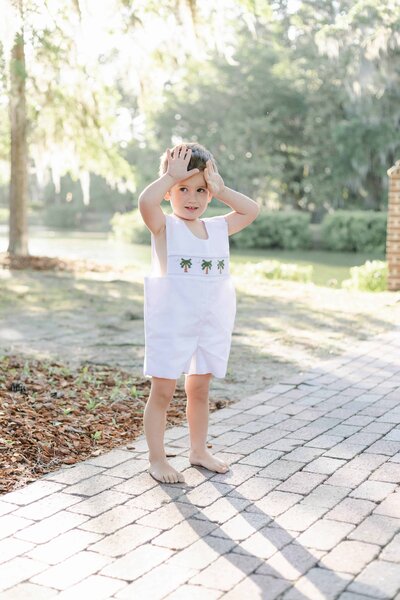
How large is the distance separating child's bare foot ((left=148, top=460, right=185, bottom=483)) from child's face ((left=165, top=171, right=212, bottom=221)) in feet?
3.70

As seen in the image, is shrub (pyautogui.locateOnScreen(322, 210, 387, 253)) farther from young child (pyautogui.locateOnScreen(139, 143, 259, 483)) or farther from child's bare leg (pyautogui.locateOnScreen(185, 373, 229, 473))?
young child (pyautogui.locateOnScreen(139, 143, 259, 483))

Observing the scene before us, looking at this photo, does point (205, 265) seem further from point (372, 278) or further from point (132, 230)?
point (132, 230)

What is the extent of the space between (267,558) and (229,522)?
0.37 m

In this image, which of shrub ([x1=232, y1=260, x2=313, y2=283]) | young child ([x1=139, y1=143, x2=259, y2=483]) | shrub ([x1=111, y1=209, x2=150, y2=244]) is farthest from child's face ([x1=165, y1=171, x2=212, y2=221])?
shrub ([x1=111, y1=209, x2=150, y2=244])

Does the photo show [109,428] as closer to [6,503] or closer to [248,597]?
[6,503]

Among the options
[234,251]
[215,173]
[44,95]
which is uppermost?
[44,95]

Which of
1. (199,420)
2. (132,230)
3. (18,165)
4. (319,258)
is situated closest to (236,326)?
(199,420)

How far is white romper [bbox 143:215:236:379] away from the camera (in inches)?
145

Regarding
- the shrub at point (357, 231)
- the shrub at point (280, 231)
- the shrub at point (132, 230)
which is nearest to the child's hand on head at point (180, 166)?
the shrub at point (357, 231)

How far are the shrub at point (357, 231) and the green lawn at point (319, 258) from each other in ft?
2.29

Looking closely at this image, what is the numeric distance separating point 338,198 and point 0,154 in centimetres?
2193

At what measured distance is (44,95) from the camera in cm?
1386

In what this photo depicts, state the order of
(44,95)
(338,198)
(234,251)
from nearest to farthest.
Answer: (44,95), (234,251), (338,198)

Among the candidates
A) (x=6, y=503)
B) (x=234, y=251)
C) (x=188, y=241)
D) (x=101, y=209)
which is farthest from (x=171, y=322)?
(x=101, y=209)
